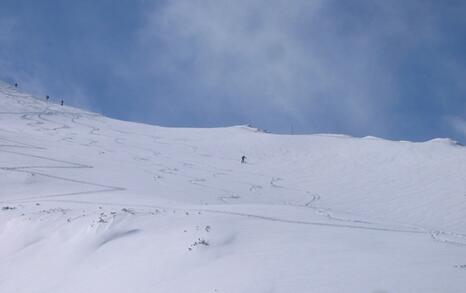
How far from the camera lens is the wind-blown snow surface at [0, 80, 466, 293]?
32.7 ft

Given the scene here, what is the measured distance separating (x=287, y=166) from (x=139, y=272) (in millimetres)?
26191

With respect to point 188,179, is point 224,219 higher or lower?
lower

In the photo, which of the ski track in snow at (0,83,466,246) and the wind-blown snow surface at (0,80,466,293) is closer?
the wind-blown snow surface at (0,80,466,293)

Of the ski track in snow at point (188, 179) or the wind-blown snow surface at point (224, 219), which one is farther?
the ski track in snow at point (188, 179)

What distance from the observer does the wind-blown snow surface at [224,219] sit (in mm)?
9961

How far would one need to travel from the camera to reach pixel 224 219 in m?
13.6

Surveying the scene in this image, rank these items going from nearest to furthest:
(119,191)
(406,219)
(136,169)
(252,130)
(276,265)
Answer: (276,265), (119,191), (406,219), (136,169), (252,130)

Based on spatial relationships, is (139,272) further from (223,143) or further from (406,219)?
(223,143)

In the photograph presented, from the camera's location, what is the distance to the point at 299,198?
25734 mm

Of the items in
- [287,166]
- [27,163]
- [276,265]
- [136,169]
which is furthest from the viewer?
[287,166]

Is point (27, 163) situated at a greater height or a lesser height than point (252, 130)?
lesser

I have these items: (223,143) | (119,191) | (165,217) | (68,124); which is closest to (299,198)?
(119,191)

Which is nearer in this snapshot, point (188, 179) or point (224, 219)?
point (224, 219)

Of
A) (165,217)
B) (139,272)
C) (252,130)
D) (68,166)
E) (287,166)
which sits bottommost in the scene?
(139,272)
